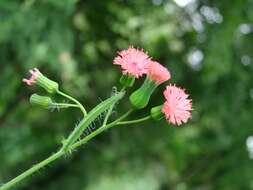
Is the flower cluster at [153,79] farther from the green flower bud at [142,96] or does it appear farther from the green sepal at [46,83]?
the green sepal at [46,83]

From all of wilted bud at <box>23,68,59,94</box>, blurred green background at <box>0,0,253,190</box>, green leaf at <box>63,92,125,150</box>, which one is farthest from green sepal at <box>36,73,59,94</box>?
blurred green background at <box>0,0,253,190</box>

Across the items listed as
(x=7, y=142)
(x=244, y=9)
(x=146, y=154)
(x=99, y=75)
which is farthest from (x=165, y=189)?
(x=244, y=9)

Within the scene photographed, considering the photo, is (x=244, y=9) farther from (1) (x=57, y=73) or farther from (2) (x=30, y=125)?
(2) (x=30, y=125)

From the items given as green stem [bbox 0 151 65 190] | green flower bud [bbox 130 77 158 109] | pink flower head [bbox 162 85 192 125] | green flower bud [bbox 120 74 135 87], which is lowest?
green stem [bbox 0 151 65 190]

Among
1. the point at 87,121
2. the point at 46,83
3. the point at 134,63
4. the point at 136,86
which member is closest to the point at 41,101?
the point at 46,83

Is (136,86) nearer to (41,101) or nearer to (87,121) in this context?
(41,101)

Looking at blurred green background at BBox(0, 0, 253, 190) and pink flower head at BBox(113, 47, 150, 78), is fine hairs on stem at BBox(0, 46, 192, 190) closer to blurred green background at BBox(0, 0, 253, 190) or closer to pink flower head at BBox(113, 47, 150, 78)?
pink flower head at BBox(113, 47, 150, 78)
